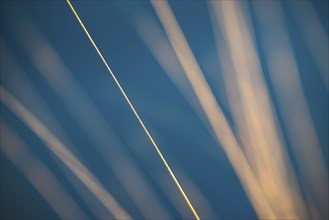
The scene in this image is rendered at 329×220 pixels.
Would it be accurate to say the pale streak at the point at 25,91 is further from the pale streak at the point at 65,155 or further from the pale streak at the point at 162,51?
the pale streak at the point at 162,51

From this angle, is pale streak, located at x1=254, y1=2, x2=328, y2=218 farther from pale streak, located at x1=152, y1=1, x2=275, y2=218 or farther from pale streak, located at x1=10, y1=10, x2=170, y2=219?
pale streak, located at x1=10, y1=10, x2=170, y2=219

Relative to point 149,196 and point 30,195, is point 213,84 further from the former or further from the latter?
point 30,195

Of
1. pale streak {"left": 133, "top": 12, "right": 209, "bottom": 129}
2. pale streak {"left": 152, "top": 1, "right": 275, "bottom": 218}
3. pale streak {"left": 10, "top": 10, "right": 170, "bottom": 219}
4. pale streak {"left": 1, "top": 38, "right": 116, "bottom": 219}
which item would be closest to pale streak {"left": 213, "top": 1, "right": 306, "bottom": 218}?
pale streak {"left": 152, "top": 1, "right": 275, "bottom": 218}

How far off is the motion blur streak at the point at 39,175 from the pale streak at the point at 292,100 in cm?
85

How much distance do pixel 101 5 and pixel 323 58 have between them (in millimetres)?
832

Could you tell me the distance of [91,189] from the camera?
35.4 inches


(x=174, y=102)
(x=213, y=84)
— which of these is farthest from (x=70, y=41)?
(x=213, y=84)

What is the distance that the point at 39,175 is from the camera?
89cm

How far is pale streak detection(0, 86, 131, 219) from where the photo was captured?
873mm

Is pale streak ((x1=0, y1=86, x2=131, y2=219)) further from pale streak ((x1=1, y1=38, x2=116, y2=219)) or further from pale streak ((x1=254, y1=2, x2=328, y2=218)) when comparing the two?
pale streak ((x1=254, y1=2, x2=328, y2=218))

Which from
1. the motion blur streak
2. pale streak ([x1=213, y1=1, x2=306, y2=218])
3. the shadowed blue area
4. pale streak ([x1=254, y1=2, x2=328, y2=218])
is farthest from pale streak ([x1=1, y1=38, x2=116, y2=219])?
pale streak ([x1=254, y1=2, x2=328, y2=218])

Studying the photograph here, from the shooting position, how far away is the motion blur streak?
880 mm

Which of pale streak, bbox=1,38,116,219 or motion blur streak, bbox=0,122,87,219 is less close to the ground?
pale streak, bbox=1,38,116,219

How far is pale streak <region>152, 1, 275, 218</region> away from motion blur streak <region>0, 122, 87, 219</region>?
1.98 feet
